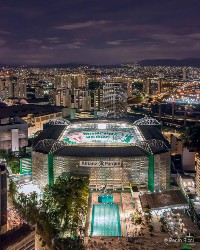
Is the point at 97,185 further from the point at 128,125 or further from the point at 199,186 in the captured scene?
the point at 128,125

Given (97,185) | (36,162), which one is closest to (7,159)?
(36,162)

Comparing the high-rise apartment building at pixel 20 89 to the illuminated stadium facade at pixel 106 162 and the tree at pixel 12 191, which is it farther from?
the tree at pixel 12 191

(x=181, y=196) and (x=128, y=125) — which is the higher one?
(x=128, y=125)

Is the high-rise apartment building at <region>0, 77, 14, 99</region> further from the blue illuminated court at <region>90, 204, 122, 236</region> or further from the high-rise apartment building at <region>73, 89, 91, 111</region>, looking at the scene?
the blue illuminated court at <region>90, 204, 122, 236</region>

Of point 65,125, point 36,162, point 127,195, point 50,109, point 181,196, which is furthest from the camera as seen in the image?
point 50,109

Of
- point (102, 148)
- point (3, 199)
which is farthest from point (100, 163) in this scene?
point (3, 199)

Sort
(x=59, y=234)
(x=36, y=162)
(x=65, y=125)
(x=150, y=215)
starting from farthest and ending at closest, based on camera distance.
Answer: (x=65, y=125), (x=36, y=162), (x=150, y=215), (x=59, y=234)

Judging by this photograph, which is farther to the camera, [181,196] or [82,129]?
[82,129]

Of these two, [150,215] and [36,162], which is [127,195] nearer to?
[150,215]

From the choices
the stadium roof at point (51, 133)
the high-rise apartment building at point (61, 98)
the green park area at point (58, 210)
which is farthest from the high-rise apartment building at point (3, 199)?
the high-rise apartment building at point (61, 98)
